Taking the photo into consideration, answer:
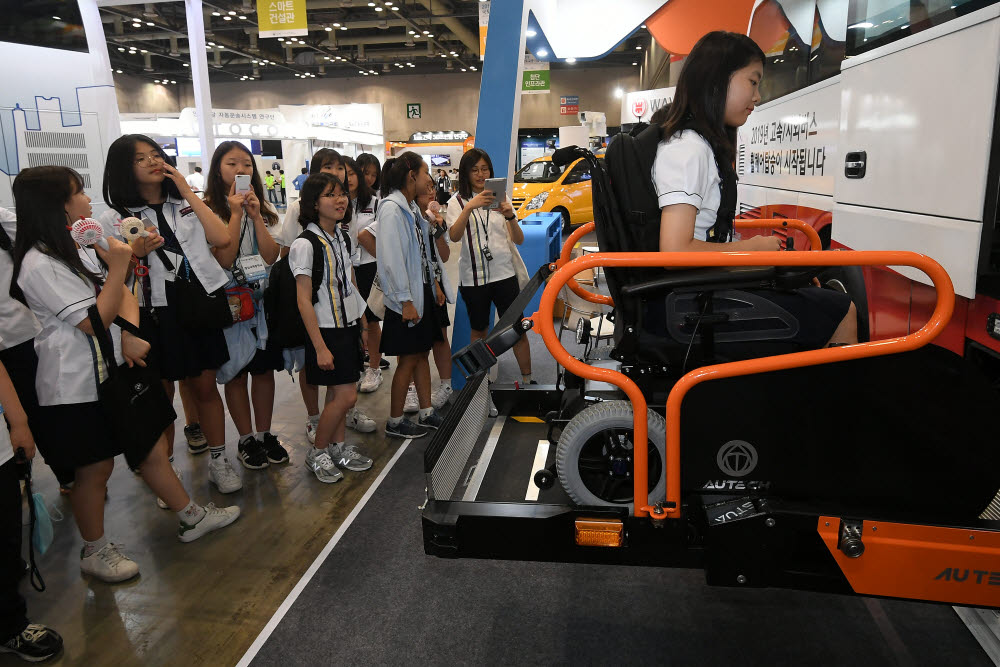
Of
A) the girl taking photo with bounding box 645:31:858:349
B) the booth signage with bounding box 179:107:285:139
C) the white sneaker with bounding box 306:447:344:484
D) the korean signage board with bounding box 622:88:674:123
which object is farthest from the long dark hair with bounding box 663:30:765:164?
the booth signage with bounding box 179:107:285:139

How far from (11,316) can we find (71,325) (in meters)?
0.22

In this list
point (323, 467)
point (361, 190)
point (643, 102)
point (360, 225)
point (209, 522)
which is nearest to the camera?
point (209, 522)

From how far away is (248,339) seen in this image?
11.1 ft

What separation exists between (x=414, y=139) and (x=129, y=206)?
25.4m

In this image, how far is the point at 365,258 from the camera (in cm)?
456

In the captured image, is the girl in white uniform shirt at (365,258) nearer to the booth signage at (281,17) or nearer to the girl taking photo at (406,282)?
the girl taking photo at (406,282)

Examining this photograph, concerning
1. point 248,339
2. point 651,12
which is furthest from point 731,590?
point 651,12

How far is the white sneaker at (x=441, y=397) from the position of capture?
4.50 m

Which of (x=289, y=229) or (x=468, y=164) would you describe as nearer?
(x=289, y=229)

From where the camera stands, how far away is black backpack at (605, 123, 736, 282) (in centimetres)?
189

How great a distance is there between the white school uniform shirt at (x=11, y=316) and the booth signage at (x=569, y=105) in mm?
26321

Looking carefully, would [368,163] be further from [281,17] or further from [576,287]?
[281,17]

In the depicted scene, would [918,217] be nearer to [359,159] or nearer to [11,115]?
[359,159]

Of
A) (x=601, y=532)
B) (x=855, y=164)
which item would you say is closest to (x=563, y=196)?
(x=855, y=164)
